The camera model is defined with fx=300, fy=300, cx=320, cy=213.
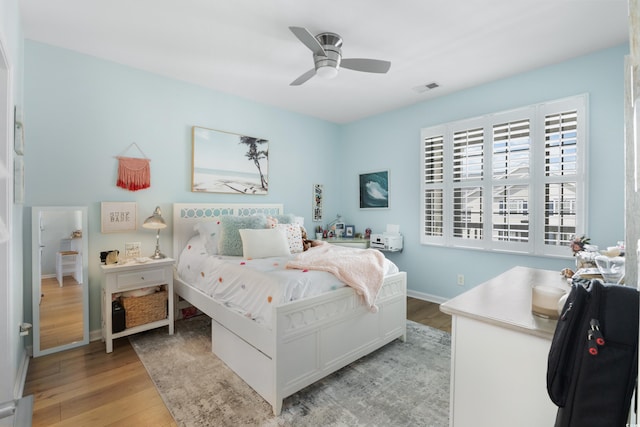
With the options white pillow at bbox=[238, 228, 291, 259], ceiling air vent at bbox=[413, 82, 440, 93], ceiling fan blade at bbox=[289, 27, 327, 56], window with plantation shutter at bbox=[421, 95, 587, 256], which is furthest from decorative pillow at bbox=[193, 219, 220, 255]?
ceiling air vent at bbox=[413, 82, 440, 93]

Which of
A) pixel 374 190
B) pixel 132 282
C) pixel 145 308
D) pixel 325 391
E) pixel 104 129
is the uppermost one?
pixel 104 129

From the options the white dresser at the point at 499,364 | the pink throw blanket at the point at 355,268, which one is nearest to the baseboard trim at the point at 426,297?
the pink throw blanket at the point at 355,268

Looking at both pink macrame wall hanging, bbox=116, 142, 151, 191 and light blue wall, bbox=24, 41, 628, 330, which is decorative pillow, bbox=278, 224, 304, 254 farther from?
pink macrame wall hanging, bbox=116, 142, 151, 191

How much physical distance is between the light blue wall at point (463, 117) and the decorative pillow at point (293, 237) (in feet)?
5.59

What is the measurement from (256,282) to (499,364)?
1.57 meters

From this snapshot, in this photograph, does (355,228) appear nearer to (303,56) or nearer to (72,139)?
(303,56)

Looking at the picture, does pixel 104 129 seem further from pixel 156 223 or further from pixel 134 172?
pixel 156 223

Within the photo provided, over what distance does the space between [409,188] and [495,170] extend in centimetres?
112

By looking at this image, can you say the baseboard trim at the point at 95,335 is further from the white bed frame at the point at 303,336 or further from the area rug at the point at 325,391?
the white bed frame at the point at 303,336

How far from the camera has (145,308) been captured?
9.31 feet

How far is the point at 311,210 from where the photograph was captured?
15.8 feet

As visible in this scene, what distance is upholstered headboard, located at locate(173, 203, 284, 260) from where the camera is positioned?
132 inches

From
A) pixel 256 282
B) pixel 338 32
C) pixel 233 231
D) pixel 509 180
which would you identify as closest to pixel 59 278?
pixel 233 231

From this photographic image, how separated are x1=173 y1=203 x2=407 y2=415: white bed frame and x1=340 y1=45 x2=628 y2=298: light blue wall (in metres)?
1.37
